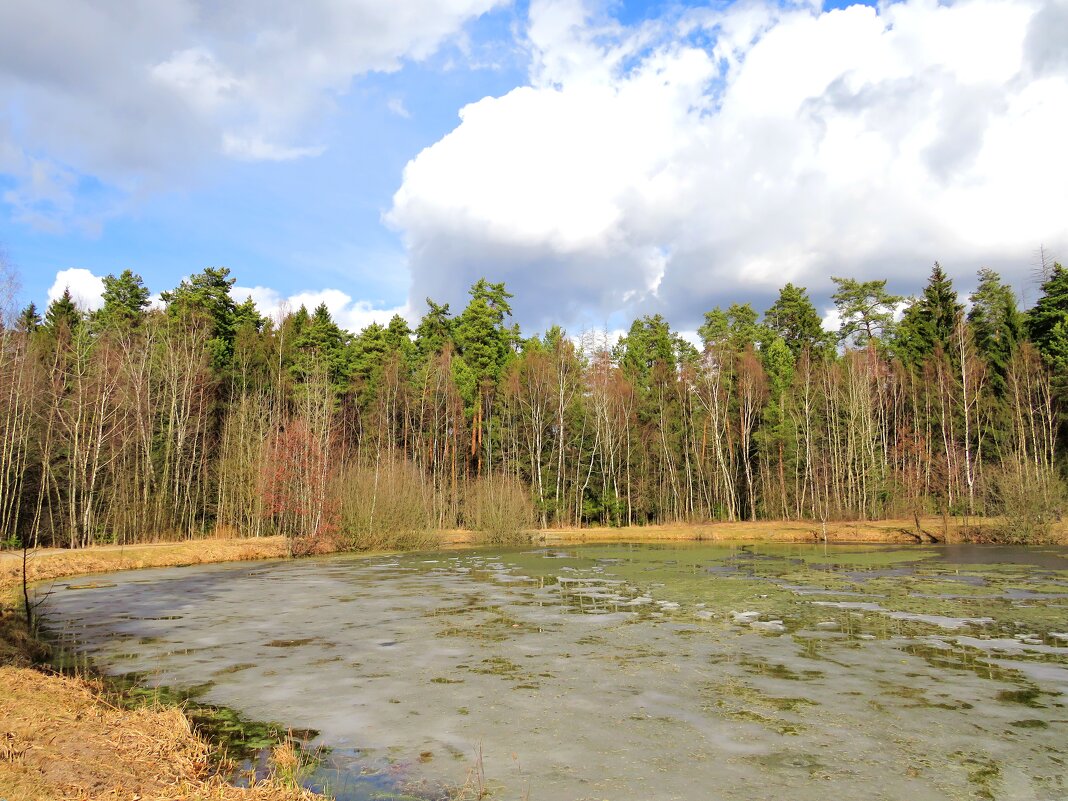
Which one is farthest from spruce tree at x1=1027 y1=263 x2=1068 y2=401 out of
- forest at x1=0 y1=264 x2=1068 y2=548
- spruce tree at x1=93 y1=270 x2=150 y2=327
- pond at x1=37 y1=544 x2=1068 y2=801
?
spruce tree at x1=93 y1=270 x2=150 y2=327

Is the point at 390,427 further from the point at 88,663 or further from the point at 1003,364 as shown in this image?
the point at 1003,364

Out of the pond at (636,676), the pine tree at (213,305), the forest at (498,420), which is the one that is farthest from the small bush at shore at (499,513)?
the pine tree at (213,305)

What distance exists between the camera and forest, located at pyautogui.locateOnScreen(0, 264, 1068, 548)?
35781 millimetres

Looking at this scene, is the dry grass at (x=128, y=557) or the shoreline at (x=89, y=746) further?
the dry grass at (x=128, y=557)

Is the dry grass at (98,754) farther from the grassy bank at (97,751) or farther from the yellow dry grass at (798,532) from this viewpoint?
the yellow dry grass at (798,532)

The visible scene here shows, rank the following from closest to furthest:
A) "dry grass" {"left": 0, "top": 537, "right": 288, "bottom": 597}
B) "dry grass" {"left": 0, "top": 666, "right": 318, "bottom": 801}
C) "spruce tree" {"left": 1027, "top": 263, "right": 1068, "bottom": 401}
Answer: "dry grass" {"left": 0, "top": 666, "right": 318, "bottom": 801} < "dry grass" {"left": 0, "top": 537, "right": 288, "bottom": 597} < "spruce tree" {"left": 1027, "top": 263, "right": 1068, "bottom": 401}

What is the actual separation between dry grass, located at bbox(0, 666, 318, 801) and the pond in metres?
1.15

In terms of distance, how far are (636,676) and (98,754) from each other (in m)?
6.91

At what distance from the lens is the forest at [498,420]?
117ft

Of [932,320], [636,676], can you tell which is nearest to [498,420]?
[932,320]

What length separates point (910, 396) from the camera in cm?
5125

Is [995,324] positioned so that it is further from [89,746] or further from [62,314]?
[62,314]

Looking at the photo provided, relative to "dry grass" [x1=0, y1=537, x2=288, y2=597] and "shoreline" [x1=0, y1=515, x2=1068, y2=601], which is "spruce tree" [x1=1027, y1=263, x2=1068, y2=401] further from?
"dry grass" [x1=0, y1=537, x2=288, y2=597]

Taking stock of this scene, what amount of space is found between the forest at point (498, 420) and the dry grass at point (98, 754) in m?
27.0
